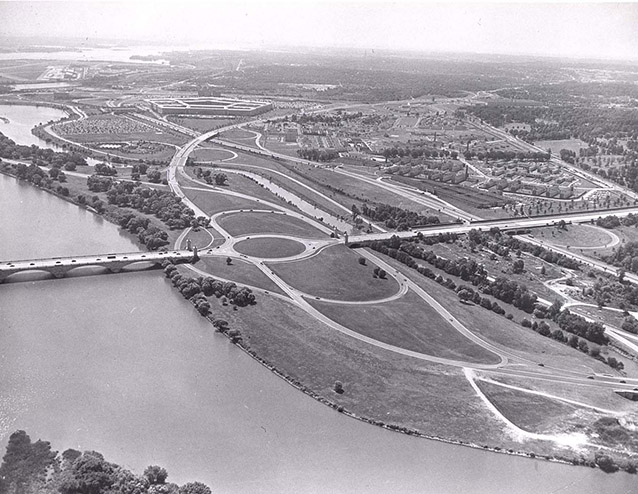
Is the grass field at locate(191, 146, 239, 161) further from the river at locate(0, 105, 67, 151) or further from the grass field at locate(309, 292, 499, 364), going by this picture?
the grass field at locate(309, 292, 499, 364)

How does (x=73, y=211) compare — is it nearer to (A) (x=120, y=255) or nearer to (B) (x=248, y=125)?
(A) (x=120, y=255)

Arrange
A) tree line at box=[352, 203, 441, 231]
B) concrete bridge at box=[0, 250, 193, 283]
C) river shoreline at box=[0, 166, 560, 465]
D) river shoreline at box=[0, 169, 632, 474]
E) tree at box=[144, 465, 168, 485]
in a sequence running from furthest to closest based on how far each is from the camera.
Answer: tree line at box=[352, 203, 441, 231]
concrete bridge at box=[0, 250, 193, 283]
river shoreline at box=[0, 166, 560, 465]
river shoreline at box=[0, 169, 632, 474]
tree at box=[144, 465, 168, 485]

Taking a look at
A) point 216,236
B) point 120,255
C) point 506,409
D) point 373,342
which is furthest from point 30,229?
point 506,409

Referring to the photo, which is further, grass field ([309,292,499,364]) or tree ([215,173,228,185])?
tree ([215,173,228,185])

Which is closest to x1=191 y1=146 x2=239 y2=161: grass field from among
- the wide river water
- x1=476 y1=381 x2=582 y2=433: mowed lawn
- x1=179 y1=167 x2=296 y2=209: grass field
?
x1=179 y1=167 x2=296 y2=209: grass field

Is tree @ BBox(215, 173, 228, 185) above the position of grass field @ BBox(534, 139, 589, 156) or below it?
below

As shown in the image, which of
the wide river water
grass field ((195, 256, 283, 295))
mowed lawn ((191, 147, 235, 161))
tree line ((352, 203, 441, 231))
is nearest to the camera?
the wide river water

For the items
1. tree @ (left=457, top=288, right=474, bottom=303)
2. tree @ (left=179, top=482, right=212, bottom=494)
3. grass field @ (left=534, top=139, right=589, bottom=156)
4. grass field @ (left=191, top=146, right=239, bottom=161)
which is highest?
grass field @ (left=534, top=139, right=589, bottom=156)

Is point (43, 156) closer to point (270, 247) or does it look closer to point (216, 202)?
point (216, 202)
